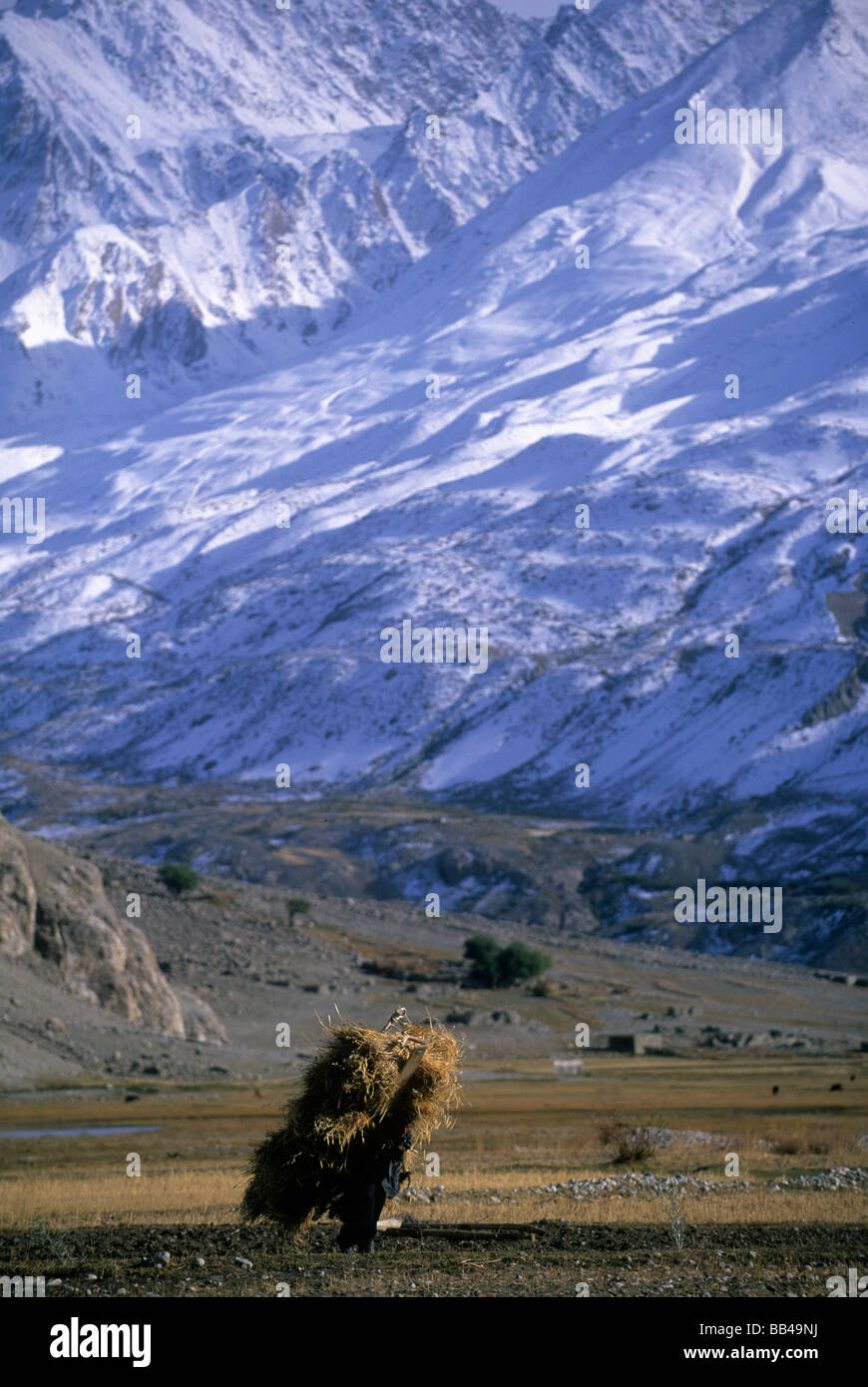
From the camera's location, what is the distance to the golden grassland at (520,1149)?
1966cm

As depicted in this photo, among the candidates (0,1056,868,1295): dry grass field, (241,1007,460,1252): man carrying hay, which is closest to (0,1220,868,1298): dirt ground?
(0,1056,868,1295): dry grass field

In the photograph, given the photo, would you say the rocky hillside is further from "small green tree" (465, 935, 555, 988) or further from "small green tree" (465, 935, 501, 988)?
"small green tree" (465, 935, 555, 988)

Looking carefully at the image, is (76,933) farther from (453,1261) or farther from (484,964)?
(453,1261)

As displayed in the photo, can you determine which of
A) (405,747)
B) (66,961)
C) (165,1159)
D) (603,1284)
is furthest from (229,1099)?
(405,747)

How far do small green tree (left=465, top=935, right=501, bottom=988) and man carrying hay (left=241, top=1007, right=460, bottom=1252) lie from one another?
6389cm

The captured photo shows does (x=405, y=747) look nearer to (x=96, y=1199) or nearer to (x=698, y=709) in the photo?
(x=698, y=709)

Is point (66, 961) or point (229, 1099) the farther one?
point (66, 961)

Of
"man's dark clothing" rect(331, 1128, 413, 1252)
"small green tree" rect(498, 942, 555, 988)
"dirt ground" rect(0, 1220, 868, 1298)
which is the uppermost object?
"man's dark clothing" rect(331, 1128, 413, 1252)

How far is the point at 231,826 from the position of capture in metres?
143

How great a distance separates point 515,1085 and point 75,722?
155 metres

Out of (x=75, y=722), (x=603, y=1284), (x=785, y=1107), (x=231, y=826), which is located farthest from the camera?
(x=75, y=722)

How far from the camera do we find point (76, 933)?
164 ft

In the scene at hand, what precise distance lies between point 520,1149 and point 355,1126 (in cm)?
1769

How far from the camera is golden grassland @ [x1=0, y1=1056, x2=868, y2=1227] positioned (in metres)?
19.7
